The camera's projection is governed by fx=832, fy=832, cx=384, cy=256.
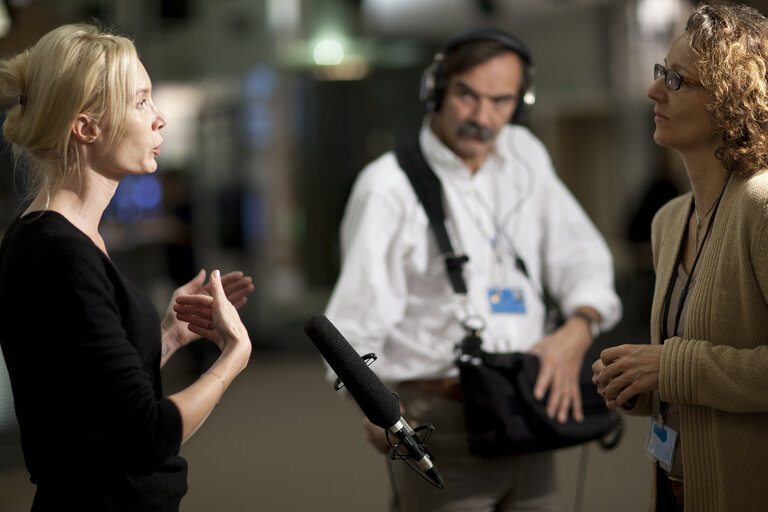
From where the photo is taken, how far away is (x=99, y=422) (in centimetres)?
138

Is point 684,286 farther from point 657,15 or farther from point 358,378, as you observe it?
point 657,15

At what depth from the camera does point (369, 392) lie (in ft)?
5.05

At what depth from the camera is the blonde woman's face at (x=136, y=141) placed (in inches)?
60.4

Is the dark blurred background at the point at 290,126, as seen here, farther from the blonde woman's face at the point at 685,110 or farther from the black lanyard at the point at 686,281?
the blonde woman's face at the point at 685,110

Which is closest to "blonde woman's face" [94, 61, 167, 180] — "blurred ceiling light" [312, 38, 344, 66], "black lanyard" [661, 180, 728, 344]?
"black lanyard" [661, 180, 728, 344]

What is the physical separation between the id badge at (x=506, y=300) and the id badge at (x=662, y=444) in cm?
56

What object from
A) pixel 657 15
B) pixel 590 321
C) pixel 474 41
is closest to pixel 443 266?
pixel 590 321

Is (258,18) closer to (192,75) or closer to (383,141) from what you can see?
(192,75)

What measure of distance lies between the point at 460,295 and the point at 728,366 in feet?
2.61

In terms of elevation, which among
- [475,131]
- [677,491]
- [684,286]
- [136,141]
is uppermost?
[136,141]

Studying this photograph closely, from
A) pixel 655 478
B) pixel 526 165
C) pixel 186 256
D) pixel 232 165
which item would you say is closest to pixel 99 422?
pixel 655 478

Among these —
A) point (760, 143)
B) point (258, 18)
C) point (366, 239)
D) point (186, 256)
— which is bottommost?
point (186, 256)

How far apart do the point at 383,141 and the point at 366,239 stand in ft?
21.8

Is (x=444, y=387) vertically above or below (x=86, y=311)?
below
